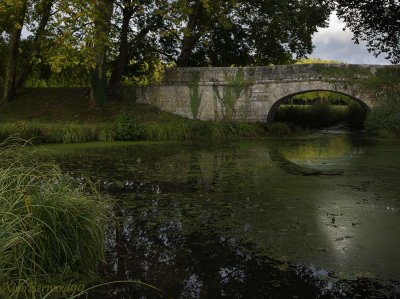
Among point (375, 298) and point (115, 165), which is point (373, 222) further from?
point (115, 165)

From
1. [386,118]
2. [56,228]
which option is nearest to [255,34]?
[386,118]

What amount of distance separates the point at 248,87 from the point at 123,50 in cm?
481

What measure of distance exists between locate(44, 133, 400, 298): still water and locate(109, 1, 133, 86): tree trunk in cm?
938

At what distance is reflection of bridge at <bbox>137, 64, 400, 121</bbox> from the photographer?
17.0 m

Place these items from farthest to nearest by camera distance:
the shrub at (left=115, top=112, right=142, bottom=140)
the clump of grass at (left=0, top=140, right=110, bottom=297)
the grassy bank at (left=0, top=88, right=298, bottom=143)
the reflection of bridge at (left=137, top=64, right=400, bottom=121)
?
the reflection of bridge at (left=137, top=64, right=400, bottom=121) → the shrub at (left=115, top=112, right=142, bottom=140) → the grassy bank at (left=0, top=88, right=298, bottom=143) → the clump of grass at (left=0, top=140, right=110, bottom=297)

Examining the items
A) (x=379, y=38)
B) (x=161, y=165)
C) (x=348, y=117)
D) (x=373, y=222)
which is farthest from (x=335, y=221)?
(x=348, y=117)

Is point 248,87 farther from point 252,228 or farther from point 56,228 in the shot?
point 56,228

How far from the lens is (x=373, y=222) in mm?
4949

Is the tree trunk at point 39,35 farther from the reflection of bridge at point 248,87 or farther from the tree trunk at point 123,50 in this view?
the reflection of bridge at point 248,87

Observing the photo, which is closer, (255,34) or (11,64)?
(11,64)

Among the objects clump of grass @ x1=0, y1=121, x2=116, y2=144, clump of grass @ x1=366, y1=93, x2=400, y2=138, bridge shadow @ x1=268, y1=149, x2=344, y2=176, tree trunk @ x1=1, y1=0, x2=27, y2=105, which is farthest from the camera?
tree trunk @ x1=1, y1=0, x2=27, y2=105

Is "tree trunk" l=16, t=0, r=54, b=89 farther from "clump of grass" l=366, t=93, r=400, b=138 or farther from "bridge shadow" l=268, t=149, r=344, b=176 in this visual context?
"clump of grass" l=366, t=93, r=400, b=138

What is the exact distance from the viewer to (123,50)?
18016 mm

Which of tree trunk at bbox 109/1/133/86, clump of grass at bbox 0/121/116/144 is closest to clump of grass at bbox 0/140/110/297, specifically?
clump of grass at bbox 0/121/116/144
